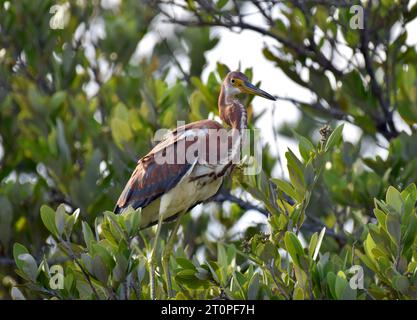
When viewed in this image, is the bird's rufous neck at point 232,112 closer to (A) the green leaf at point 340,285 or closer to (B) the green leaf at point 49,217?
(B) the green leaf at point 49,217

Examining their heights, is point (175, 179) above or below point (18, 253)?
above

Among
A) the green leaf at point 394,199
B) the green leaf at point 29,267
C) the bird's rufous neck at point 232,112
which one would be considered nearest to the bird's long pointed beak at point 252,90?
the bird's rufous neck at point 232,112

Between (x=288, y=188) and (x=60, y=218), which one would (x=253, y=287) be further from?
(x=60, y=218)

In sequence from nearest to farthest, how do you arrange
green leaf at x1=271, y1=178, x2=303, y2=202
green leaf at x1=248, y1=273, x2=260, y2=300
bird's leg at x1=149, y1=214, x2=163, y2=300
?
green leaf at x1=248, y1=273, x2=260, y2=300 < green leaf at x1=271, y1=178, x2=303, y2=202 < bird's leg at x1=149, y1=214, x2=163, y2=300

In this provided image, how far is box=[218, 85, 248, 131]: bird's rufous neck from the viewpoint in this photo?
738 centimetres

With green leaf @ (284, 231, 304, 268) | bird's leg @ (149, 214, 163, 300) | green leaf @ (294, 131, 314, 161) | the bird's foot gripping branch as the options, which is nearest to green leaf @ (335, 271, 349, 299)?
the bird's foot gripping branch

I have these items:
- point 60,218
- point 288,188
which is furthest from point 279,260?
point 60,218

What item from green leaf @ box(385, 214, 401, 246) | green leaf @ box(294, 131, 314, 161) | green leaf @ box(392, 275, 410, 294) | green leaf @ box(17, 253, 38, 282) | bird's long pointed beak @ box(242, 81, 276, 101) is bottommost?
green leaf @ box(392, 275, 410, 294)

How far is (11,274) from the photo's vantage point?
8688 millimetres

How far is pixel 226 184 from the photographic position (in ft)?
26.2

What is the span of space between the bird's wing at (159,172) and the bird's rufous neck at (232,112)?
0.49 feet

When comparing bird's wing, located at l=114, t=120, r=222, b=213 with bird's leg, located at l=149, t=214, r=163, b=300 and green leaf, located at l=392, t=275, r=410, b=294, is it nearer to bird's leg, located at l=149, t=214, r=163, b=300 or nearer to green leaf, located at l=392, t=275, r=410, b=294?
bird's leg, located at l=149, t=214, r=163, b=300

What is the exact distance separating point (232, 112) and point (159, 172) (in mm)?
682

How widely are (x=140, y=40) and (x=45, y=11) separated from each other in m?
1.13
